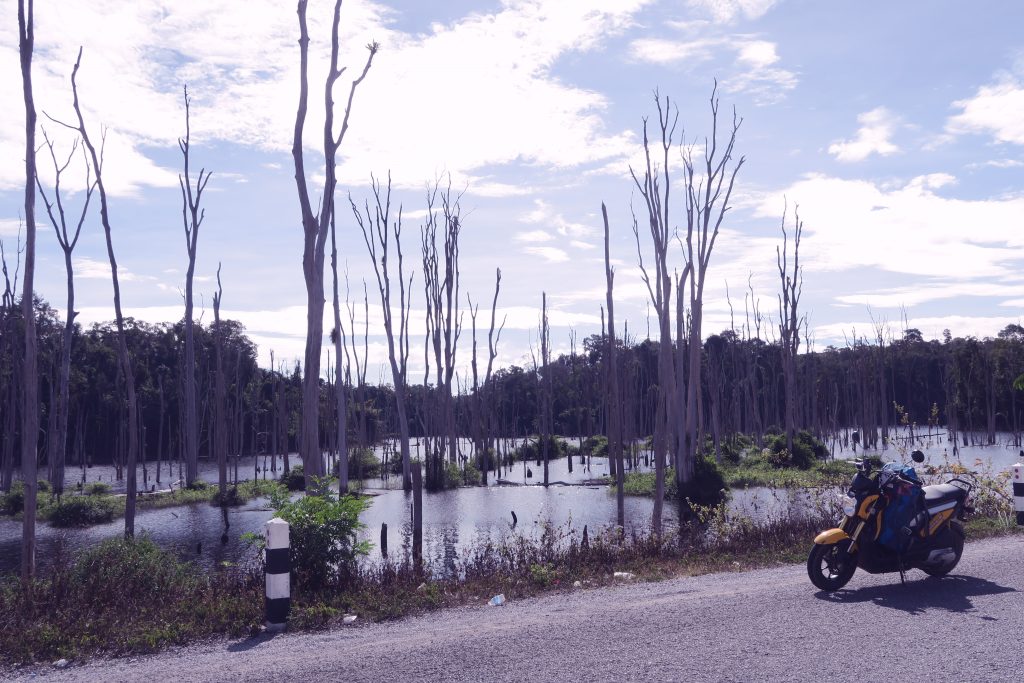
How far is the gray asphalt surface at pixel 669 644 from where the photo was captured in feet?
17.1

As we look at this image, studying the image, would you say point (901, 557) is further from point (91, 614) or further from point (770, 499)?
point (770, 499)

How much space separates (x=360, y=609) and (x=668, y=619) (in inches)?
101

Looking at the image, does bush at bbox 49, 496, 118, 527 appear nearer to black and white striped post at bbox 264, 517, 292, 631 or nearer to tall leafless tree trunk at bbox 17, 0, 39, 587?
tall leafless tree trunk at bbox 17, 0, 39, 587

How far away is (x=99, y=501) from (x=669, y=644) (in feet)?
82.2

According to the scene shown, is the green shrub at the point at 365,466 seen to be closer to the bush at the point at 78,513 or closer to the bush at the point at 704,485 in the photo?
the bush at the point at 78,513

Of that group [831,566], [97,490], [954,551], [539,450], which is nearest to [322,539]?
[831,566]

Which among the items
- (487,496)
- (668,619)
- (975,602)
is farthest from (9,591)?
(487,496)

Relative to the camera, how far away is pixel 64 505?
25.4 metres

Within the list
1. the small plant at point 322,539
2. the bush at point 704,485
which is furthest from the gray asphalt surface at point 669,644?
→ the bush at point 704,485

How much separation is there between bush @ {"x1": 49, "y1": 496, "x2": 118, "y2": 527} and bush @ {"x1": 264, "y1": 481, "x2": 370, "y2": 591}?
A: 1924 centimetres

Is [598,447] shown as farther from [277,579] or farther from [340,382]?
[277,579]

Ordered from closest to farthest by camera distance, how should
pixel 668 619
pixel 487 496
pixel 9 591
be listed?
pixel 668 619, pixel 9 591, pixel 487 496

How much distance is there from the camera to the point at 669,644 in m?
5.75

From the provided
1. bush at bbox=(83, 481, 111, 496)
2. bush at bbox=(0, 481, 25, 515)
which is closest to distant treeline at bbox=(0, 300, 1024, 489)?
bush at bbox=(83, 481, 111, 496)
